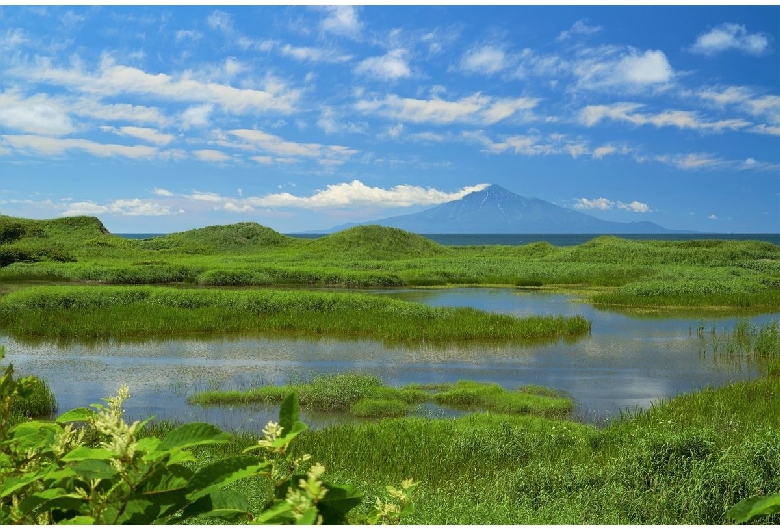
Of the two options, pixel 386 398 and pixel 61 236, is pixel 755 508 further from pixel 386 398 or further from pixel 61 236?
pixel 61 236

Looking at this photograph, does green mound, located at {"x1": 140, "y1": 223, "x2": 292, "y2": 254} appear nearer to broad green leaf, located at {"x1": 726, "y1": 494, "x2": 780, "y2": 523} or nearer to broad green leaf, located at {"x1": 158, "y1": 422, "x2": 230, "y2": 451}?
broad green leaf, located at {"x1": 158, "y1": 422, "x2": 230, "y2": 451}

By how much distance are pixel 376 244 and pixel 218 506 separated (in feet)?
211

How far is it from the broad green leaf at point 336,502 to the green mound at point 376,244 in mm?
59488

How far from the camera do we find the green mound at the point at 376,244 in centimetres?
6306

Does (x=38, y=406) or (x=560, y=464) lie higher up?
(x=560, y=464)

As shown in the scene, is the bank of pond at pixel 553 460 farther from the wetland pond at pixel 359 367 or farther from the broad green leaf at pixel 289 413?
the broad green leaf at pixel 289 413

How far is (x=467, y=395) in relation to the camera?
14.7m

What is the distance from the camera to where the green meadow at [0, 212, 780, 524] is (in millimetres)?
7102

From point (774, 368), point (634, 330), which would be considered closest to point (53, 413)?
point (774, 368)

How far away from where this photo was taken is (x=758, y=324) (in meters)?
25.1

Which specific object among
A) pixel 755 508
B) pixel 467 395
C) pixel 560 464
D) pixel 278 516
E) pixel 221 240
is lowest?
pixel 467 395

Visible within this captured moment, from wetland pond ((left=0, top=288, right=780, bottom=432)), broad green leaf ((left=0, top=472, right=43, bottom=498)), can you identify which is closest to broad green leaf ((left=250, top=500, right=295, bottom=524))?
broad green leaf ((left=0, top=472, right=43, bottom=498))

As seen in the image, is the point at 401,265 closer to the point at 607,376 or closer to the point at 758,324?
the point at 758,324

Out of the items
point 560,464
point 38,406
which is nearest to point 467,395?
point 560,464
